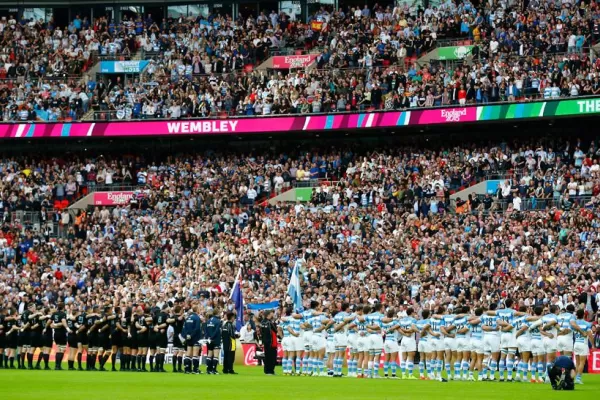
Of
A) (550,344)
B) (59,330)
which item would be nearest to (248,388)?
(550,344)

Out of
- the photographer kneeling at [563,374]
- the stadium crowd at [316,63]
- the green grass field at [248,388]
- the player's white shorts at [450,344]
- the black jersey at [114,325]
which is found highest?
the stadium crowd at [316,63]

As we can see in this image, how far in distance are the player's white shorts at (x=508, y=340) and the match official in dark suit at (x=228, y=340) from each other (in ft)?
24.6

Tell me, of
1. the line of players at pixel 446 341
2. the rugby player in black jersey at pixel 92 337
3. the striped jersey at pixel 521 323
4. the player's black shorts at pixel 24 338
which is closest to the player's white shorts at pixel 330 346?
the line of players at pixel 446 341

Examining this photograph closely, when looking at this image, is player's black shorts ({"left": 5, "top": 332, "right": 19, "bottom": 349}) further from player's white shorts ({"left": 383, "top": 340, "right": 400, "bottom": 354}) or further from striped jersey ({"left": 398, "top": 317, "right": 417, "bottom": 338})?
striped jersey ({"left": 398, "top": 317, "right": 417, "bottom": 338})

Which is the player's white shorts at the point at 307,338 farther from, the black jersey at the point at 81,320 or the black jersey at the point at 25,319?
the black jersey at the point at 25,319

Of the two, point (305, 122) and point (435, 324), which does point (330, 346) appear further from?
point (305, 122)

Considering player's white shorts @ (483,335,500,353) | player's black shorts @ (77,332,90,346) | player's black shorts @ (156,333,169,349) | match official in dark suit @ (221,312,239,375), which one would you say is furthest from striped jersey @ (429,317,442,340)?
player's black shorts @ (77,332,90,346)

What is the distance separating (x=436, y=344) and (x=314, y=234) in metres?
18.1

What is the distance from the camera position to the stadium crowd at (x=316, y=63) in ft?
165

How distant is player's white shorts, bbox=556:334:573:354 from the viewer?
2839 cm

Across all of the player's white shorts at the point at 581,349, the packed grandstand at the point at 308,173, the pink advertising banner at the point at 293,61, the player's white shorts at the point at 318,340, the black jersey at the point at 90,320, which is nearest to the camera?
the player's white shorts at the point at 581,349

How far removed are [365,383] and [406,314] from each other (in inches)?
132

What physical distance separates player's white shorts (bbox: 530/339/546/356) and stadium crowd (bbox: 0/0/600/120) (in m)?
20.9

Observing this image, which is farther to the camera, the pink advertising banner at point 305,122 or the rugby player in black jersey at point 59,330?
the pink advertising banner at point 305,122
